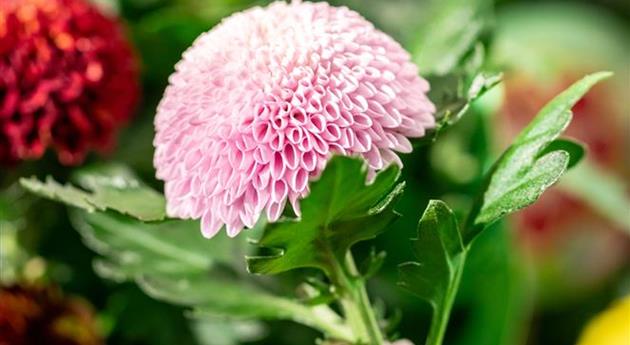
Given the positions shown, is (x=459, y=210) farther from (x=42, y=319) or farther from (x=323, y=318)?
(x=42, y=319)

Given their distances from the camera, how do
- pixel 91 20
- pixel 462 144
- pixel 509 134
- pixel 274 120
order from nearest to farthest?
pixel 274 120, pixel 91 20, pixel 462 144, pixel 509 134

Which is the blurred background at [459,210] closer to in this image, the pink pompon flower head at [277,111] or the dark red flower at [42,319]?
the dark red flower at [42,319]

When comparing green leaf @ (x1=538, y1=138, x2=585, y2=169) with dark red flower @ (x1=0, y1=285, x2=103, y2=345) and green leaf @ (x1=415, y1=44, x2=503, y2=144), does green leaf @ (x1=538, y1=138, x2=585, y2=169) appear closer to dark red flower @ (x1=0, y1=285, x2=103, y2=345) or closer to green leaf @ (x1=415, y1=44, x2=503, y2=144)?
green leaf @ (x1=415, y1=44, x2=503, y2=144)

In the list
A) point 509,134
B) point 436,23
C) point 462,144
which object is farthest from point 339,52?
point 509,134

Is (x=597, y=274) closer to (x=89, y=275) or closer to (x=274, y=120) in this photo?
(x=89, y=275)

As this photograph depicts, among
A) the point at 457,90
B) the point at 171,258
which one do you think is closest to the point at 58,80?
the point at 171,258

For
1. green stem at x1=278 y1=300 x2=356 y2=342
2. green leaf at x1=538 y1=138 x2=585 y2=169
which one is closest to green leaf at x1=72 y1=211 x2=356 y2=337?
green stem at x1=278 y1=300 x2=356 y2=342
